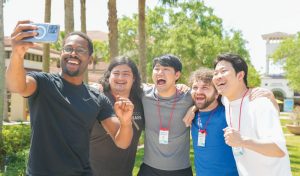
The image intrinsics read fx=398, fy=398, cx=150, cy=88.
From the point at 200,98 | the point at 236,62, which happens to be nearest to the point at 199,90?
the point at 200,98

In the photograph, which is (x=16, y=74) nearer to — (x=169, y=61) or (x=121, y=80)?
(x=121, y=80)

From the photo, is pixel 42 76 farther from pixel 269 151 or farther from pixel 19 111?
pixel 19 111

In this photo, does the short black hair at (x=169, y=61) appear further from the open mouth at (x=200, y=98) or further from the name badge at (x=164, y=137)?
the name badge at (x=164, y=137)

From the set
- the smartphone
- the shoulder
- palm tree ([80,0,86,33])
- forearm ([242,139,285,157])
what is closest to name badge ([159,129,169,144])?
the shoulder

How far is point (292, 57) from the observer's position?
4462cm

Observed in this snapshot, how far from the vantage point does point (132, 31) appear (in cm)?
3278

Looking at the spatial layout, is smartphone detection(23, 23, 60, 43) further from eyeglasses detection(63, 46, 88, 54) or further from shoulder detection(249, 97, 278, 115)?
shoulder detection(249, 97, 278, 115)

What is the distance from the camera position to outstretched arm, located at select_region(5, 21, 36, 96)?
285cm

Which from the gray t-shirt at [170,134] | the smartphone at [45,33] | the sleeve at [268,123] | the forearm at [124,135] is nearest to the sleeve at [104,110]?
the forearm at [124,135]

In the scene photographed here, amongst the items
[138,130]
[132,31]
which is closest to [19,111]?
[132,31]

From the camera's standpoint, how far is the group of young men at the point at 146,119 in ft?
10.1

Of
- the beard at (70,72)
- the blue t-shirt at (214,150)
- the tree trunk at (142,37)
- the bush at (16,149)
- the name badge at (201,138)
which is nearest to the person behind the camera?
the beard at (70,72)

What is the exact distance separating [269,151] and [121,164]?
6.34 feet

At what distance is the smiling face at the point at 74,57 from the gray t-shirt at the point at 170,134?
1.25 meters
